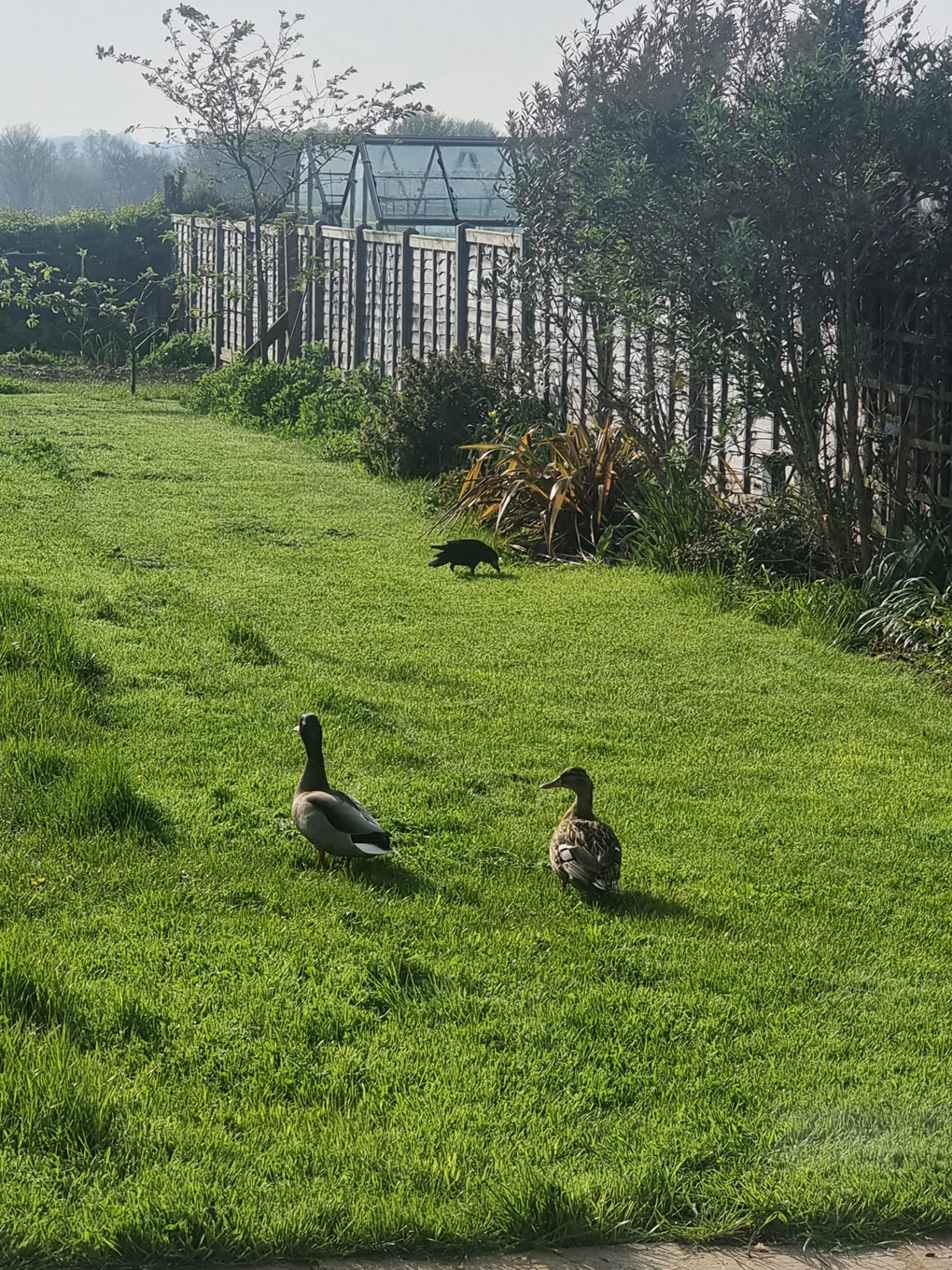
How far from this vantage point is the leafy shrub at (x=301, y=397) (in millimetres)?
18266

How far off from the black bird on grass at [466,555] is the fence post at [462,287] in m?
6.52

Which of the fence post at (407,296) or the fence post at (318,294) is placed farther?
the fence post at (318,294)

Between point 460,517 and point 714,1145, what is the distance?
926cm

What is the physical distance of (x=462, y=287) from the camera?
17.0 m

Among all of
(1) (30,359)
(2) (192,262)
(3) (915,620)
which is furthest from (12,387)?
(3) (915,620)

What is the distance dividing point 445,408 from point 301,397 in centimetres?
572

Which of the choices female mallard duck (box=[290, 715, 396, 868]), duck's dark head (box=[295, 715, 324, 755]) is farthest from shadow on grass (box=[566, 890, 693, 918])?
duck's dark head (box=[295, 715, 324, 755])

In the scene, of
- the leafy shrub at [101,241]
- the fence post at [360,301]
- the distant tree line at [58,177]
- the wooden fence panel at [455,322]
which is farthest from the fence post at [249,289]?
the distant tree line at [58,177]

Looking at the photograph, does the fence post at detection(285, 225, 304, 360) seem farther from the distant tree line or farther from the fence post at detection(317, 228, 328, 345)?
the distant tree line

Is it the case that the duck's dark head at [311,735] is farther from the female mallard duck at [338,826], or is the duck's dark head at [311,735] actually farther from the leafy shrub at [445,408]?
the leafy shrub at [445,408]

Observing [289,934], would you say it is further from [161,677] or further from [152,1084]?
[161,677]

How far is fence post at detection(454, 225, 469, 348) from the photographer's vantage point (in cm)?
1700

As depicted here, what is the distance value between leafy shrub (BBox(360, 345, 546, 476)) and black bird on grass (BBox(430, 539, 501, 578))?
3.84m

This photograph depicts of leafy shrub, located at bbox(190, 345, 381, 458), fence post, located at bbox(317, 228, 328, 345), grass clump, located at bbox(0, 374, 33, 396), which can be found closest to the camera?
leafy shrub, located at bbox(190, 345, 381, 458)
